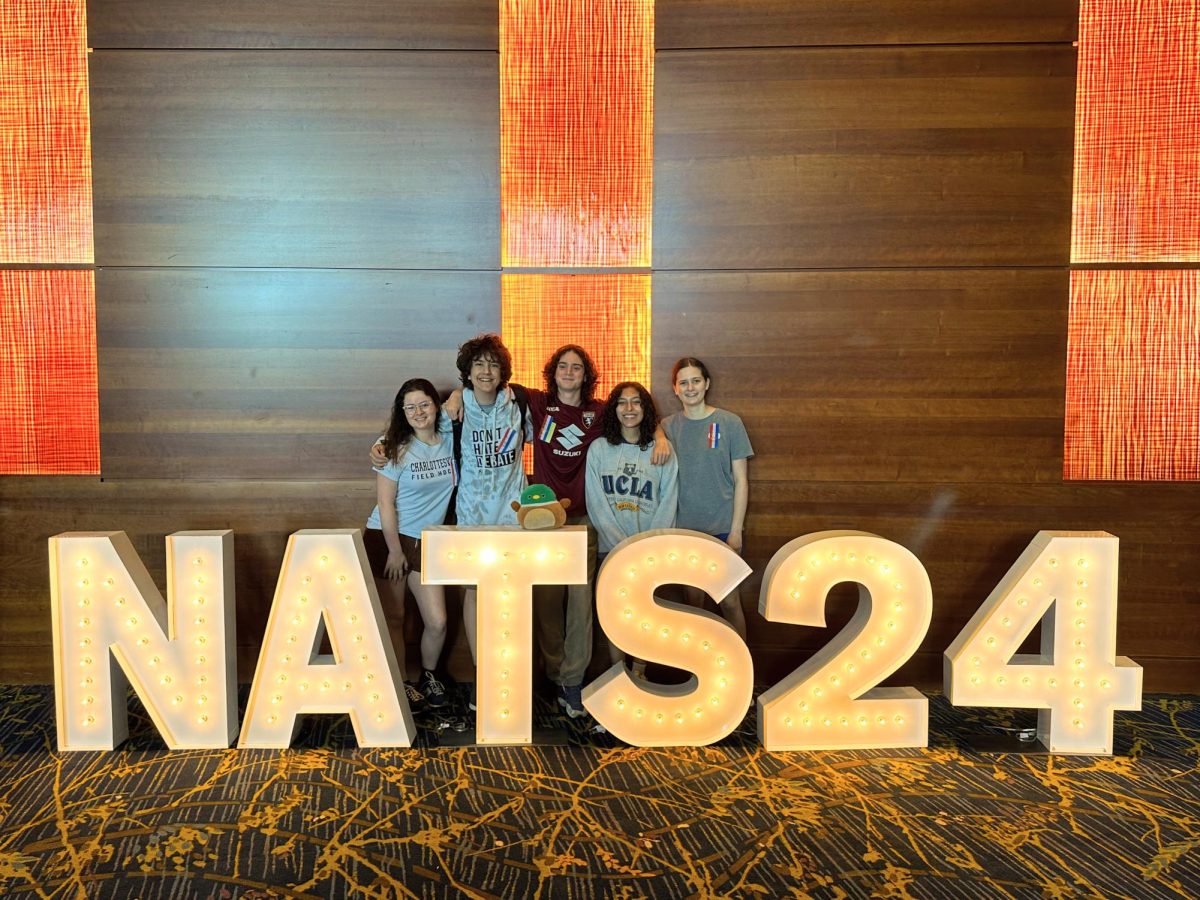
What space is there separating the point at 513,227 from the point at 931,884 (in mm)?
2837

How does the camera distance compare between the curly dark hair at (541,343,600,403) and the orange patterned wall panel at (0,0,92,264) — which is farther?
the orange patterned wall panel at (0,0,92,264)

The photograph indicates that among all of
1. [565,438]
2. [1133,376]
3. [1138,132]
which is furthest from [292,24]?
Result: [1133,376]

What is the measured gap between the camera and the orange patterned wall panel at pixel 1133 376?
344 cm

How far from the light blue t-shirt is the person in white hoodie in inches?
22.8

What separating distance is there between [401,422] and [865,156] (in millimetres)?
2293

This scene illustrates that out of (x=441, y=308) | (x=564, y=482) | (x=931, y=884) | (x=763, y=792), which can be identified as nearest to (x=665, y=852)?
(x=763, y=792)

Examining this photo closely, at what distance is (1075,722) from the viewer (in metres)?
2.79

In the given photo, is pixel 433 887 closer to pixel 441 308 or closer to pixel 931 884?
pixel 931 884

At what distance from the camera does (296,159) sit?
3.42 m

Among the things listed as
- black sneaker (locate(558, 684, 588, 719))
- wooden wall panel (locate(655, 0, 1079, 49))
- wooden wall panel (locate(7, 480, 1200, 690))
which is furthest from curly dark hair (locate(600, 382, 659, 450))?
wooden wall panel (locate(655, 0, 1079, 49))

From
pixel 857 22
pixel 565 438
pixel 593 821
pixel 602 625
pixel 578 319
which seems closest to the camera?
pixel 593 821

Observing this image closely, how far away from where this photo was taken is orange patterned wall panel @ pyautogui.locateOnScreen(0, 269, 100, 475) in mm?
3469

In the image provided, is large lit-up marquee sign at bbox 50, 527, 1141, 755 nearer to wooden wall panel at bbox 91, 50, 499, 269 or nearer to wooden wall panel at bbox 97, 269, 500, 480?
wooden wall panel at bbox 97, 269, 500, 480

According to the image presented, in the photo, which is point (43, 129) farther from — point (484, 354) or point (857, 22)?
point (857, 22)
